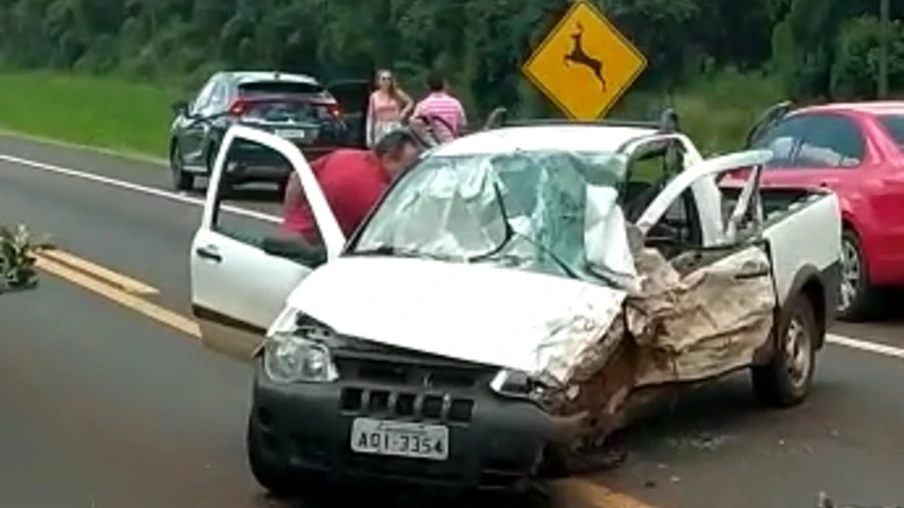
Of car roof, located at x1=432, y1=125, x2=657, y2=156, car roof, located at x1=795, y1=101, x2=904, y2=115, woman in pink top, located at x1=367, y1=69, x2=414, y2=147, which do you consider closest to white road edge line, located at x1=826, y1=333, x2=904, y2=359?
car roof, located at x1=795, y1=101, x2=904, y2=115

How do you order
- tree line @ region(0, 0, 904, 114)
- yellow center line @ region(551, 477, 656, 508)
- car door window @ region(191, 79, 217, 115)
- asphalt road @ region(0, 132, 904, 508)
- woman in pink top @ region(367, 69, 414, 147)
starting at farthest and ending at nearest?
tree line @ region(0, 0, 904, 114)
car door window @ region(191, 79, 217, 115)
woman in pink top @ region(367, 69, 414, 147)
asphalt road @ region(0, 132, 904, 508)
yellow center line @ region(551, 477, 656, 508)

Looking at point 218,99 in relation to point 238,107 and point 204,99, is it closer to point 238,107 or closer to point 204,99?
point 204,99

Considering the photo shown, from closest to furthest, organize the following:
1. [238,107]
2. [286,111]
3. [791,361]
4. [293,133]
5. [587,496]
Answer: [587,496], [791,361], [293,133], [286,111], [238,107]

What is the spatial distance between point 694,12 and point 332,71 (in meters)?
16.9

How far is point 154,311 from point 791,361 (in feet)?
18.7

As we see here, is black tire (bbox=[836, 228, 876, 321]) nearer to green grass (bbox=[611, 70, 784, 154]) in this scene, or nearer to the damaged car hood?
the damaged car hood

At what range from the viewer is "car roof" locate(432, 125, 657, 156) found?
968 centimetres

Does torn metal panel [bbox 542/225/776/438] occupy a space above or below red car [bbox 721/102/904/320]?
above

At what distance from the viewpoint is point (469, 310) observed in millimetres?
8164

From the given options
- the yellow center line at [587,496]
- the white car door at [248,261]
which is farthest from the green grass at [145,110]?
the yellow center line at [587,496]

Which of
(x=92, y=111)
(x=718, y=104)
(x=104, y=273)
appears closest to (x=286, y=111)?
(x=104, y=273)

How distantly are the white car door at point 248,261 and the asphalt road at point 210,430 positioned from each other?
0.59m

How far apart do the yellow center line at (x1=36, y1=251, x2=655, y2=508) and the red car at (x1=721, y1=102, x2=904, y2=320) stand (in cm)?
428

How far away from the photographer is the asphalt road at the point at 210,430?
8.72 meters
